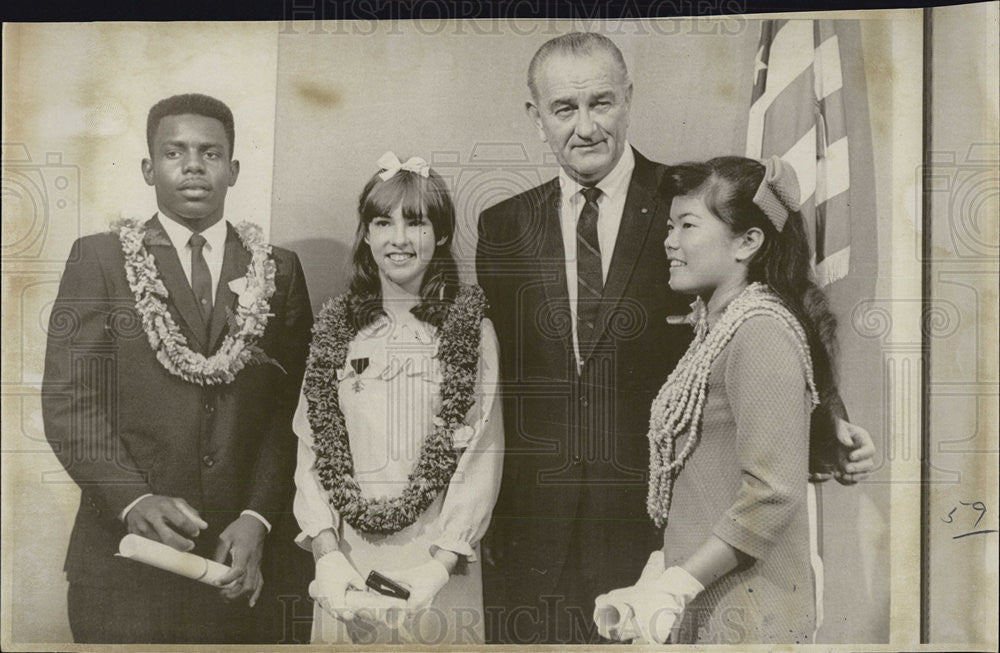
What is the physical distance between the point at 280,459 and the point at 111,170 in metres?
1.44

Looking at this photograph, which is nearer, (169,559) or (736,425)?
(736,425)

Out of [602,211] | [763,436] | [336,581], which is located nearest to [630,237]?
[602,211]

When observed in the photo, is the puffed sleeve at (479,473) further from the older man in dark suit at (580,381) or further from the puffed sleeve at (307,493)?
the puffed sleeve at (307,493)

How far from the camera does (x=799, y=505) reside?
3.97 meters

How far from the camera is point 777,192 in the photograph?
159 inches

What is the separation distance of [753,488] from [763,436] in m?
0.22

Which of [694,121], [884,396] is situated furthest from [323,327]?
[884,396]

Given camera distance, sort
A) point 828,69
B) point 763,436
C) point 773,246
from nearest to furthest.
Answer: point 763,436, point 773,246, point 828,69

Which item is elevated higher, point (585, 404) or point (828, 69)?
point (828, 69)

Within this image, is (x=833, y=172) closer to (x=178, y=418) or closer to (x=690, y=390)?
(x=690, y=390)

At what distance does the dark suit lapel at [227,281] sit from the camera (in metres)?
4.07

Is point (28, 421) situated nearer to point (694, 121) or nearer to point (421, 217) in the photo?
point (421, 217)

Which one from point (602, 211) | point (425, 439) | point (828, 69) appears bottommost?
point (425, 439)

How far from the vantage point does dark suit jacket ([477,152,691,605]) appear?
4.05 metres
